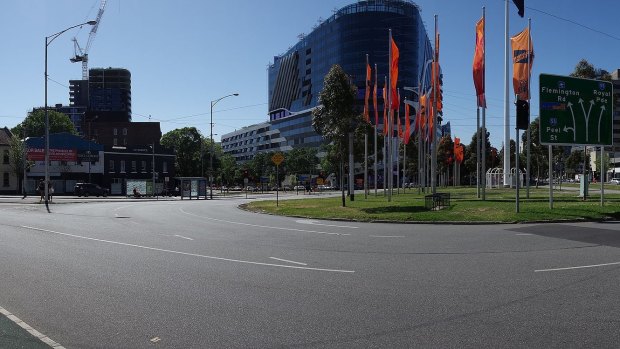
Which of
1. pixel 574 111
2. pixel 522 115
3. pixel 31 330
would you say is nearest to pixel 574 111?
pixel 574 111

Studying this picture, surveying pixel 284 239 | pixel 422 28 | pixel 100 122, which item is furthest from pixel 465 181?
pixel 284 239

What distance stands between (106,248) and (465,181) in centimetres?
11541

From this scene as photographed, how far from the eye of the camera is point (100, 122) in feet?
424

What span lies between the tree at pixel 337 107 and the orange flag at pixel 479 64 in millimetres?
6701

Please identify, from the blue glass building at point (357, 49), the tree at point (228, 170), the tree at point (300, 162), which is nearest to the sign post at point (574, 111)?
the blue glass building at point (357, 49)

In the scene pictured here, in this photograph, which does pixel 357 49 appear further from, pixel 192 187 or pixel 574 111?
pixel 574 111

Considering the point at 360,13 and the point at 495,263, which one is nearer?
the point at 495,263

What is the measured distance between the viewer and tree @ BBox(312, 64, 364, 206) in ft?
94.2

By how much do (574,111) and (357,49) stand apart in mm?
104470

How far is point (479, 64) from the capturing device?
27.3m

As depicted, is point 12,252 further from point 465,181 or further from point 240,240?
point 465,181

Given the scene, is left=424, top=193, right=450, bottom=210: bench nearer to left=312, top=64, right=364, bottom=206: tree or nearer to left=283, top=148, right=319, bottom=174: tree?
left=312, top=64, right=364, bottom=206: tree

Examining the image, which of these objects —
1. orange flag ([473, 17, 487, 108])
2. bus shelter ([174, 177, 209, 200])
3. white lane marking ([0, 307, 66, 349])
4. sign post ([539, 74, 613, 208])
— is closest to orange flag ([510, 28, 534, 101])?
orange flag ([473, 17, 487, 108])

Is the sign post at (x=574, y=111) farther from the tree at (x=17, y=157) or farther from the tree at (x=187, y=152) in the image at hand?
the tree at (x=187, y=152)
